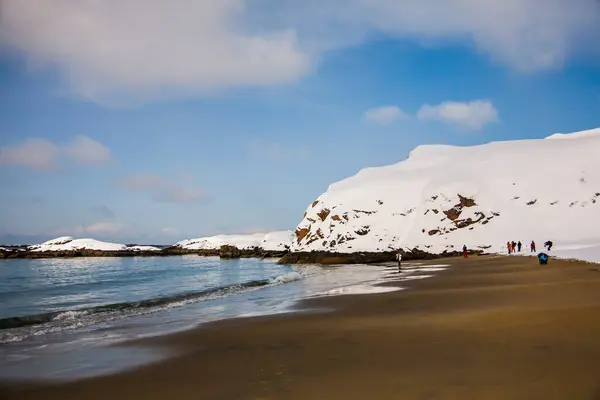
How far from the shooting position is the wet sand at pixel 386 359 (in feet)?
19.8

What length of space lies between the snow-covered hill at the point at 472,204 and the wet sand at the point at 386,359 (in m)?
50.0

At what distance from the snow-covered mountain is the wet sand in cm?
10644

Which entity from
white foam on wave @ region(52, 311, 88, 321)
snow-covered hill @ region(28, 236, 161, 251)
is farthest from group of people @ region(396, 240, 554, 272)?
snow-covered hill @ region(28, 236, 161, 251)

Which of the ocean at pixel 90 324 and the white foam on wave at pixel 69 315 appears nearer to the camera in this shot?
the ocean at pixel 90 324

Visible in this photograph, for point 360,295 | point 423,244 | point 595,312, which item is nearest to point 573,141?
point 423,244

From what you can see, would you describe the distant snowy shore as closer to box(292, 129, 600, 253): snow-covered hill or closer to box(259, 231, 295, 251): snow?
box(259, 231, 295, 251): snow

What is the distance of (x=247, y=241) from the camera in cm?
15388

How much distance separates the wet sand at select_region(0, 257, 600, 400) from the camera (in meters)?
6.05

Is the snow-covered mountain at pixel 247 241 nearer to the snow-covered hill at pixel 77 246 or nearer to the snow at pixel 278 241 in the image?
the snow at pixel 278 241

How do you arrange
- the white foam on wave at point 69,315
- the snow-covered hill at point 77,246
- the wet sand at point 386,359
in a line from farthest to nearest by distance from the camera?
the snow-covered hill at point 77,246, the white foam on wave at point 69,315, the wet sand at point 386,359

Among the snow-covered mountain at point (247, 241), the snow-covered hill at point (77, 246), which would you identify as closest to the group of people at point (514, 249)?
the snow-covered mountain at point (247, 241)

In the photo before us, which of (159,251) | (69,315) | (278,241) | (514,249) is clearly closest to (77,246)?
(159,251)

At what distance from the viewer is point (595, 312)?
10.4 m

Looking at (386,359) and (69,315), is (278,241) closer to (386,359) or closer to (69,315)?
(69,315)
